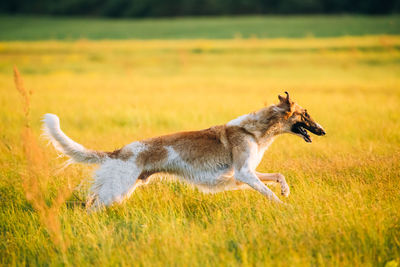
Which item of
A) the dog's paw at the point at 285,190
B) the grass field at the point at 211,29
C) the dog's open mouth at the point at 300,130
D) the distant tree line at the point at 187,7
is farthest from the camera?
the distant tree line at the point at 187,7

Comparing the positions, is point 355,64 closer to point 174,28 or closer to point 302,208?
point 302,208

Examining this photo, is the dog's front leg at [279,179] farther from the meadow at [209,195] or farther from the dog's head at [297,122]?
the dog's head at [297,122]

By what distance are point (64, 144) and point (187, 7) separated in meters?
77.0

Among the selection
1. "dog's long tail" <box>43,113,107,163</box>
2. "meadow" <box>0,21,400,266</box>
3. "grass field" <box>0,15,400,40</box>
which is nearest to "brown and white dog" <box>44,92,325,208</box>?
"dog's long tail" <box>43,113,107,163</box>

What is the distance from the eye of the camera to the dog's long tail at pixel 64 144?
18.7 feet

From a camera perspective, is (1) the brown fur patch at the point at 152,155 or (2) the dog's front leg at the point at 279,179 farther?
(2) the dog's front leg at the point at 279,179

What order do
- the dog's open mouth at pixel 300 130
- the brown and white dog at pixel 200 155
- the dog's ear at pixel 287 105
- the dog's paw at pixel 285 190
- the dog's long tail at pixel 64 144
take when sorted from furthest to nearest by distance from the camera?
1. the dog's open mouth at pixel 300 130
2. the dog's ear at pixel 287 105
3. the dog's paw at pixel 285 190
4. the brown and white dog at pixel 200 155
5. the dog's long tail at pixel 64 144

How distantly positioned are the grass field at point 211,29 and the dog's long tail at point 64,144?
40.5 meters

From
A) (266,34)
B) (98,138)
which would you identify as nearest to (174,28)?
(266,34)

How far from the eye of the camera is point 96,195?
595 centimetres

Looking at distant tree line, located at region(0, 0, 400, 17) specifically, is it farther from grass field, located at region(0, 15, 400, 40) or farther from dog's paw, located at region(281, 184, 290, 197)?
dog's paw, located at region(281, 184, 290, 197)

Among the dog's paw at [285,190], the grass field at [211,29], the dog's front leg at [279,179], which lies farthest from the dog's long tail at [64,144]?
the grass field at [211,29]

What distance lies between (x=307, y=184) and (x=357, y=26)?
149ft

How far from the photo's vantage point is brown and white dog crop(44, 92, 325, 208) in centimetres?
580
